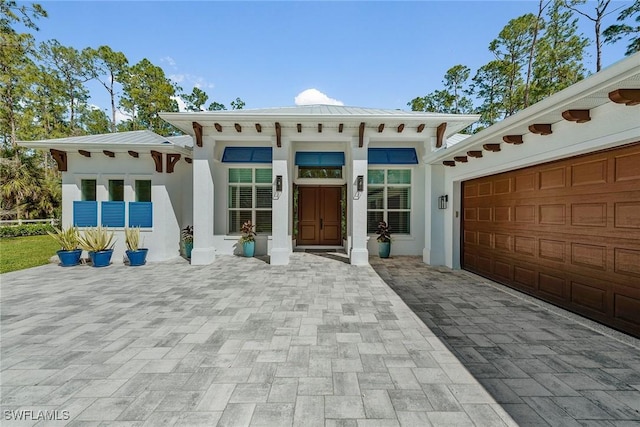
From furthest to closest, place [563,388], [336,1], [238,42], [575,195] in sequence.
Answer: [238,42] < [336,1] < [575,195] < [563,388]

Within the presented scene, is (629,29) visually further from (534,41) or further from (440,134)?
(440,134)

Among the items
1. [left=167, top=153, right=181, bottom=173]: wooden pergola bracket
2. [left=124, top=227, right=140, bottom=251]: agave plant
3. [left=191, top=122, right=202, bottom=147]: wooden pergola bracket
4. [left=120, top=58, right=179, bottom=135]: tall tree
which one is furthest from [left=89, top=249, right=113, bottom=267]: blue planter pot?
[left=120, top=58, right=179, bottom=135]: tall tree

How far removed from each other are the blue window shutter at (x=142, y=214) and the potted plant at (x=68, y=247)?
1459mm

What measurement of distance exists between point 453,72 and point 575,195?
23424 millimetres

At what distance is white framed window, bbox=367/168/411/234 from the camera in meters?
9.30

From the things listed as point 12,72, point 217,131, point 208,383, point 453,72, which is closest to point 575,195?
point 208,383

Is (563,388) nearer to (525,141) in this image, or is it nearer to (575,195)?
(575,195)

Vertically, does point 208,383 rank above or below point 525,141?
below

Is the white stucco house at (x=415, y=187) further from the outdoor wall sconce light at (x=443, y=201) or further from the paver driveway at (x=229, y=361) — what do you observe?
the paver driveway at (x=229, y=361)

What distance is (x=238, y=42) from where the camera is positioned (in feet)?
29.9

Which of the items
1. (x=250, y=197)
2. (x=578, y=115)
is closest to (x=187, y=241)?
(x=250, y=197)

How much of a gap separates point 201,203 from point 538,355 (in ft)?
26.4

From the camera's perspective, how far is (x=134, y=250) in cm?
755

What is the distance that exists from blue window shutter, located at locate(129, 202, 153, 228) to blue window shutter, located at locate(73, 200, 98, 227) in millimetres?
1232
